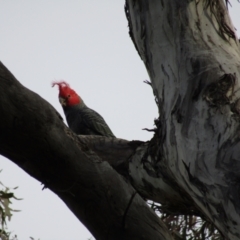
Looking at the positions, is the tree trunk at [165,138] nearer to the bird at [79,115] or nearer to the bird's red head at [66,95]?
the bird at [79,115]

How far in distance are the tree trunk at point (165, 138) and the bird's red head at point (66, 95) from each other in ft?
18.9

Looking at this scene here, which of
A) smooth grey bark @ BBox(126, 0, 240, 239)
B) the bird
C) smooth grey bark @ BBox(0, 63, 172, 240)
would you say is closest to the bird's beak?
the bird

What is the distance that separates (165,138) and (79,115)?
18.2 feet

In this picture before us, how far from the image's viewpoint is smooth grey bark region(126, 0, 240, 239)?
229 centimetres

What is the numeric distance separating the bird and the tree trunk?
4534mm

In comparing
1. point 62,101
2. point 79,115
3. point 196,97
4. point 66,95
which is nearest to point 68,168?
point 196,97

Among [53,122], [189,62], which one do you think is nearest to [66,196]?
[53,122]

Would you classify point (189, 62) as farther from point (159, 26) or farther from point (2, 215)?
point (2, 215)

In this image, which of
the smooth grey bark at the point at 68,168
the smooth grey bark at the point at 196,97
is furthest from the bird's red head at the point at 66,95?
the smooth grey bark at the point at 68,168

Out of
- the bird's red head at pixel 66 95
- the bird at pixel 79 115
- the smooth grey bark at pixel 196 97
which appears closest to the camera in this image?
the smooth grey bark at pixel 196 97

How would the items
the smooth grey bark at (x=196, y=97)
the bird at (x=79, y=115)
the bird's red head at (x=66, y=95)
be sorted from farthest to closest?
the bird's red head at (x=66, y=95) < the bird at (x=79, y=115) < the smooth grey bark at (x=196, y=97)

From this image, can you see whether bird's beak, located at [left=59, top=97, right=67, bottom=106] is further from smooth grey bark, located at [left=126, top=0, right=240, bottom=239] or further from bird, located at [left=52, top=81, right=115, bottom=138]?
smooth grey bark, located at [left=126, top=0, right=240, bottom=239]

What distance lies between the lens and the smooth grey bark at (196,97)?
2.29 m

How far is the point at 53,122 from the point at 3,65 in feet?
1.14
